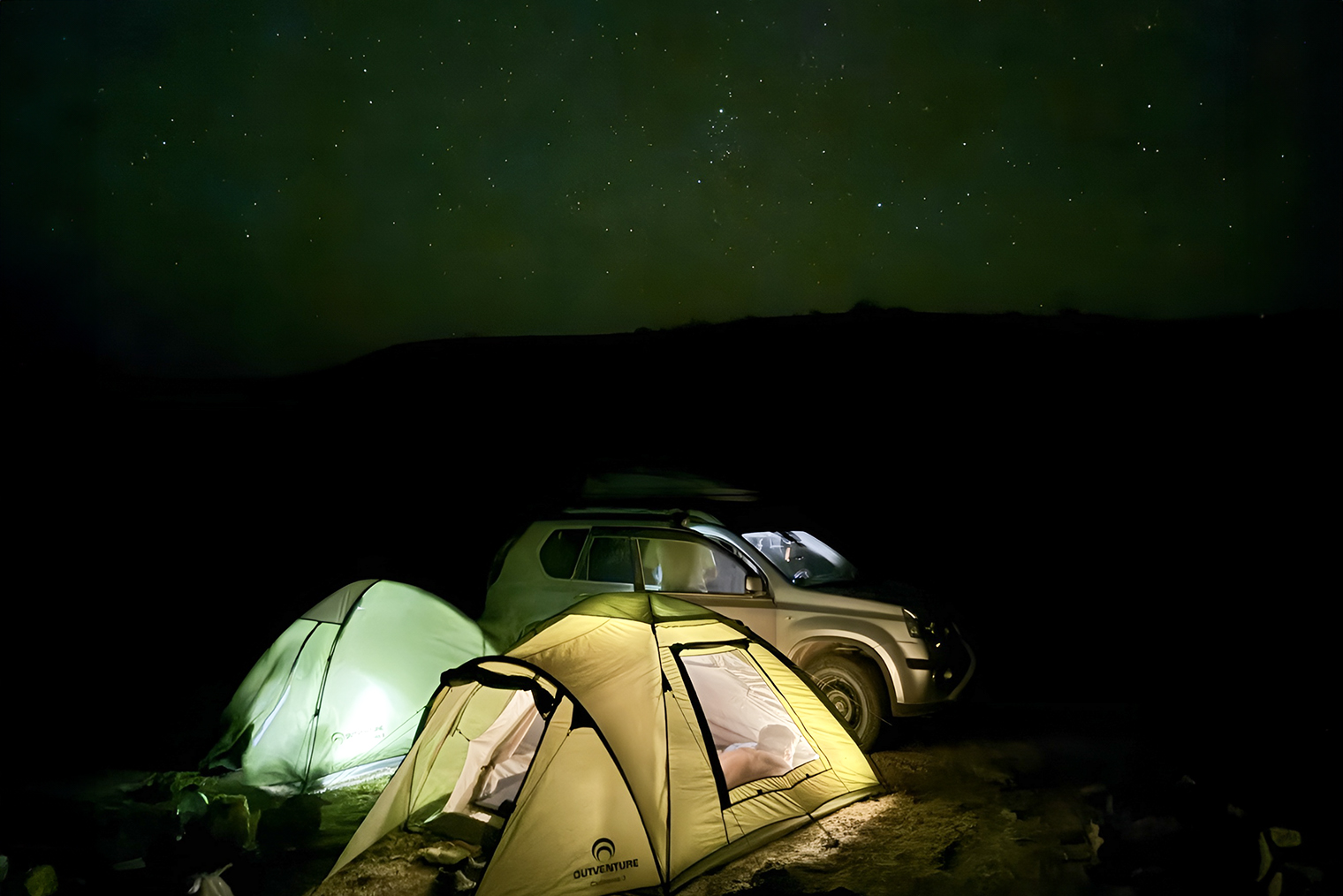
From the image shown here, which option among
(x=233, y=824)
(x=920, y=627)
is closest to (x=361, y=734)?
(x=233, y=824)

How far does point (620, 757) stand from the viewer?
4402mm

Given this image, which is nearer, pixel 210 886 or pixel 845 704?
pixel 210 886

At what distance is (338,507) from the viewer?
1547 inches

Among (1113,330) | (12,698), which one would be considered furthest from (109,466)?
(1113,330)

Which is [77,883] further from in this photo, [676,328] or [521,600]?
[676,328]

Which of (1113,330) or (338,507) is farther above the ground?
(1113,330)

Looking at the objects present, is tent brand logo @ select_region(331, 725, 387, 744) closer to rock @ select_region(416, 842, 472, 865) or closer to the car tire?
rock @ select_region(416, 842, 472, 865)

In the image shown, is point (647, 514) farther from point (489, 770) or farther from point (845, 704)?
point (489, 770)

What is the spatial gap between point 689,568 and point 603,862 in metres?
3.08

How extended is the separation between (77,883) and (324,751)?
1798 millimetres

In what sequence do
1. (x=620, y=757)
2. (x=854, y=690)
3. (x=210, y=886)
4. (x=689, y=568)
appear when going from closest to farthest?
(x=210, y=886) → (x=620, y=757) → (x=854, y=690) → (x=689, y=568)

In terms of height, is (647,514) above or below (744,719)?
above

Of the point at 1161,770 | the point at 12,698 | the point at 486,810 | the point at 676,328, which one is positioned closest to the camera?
the point at 486,810

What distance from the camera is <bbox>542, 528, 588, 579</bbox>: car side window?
733cm
